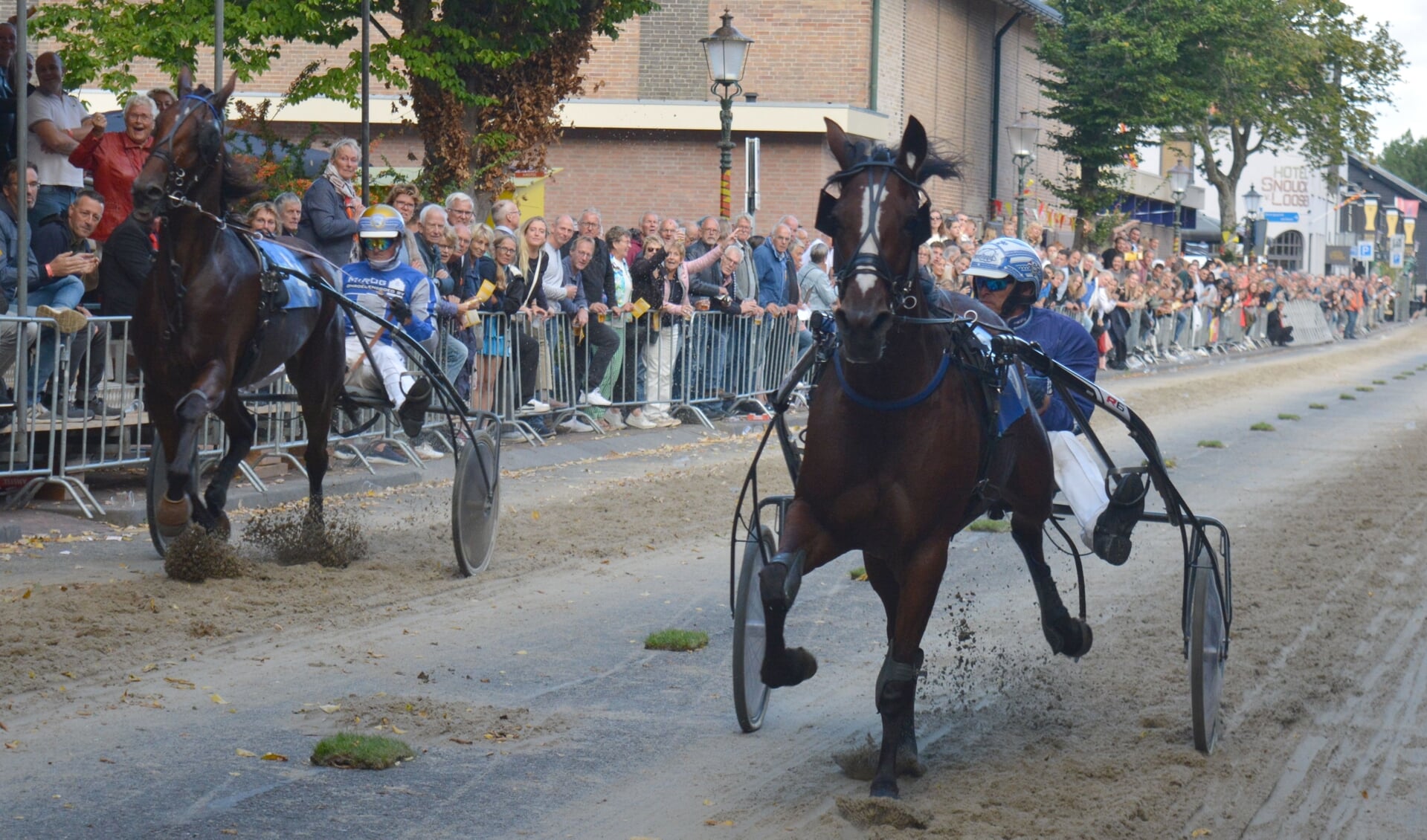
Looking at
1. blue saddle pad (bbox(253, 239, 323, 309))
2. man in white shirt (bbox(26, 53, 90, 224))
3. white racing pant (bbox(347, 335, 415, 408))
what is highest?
man in white shirt (bbox(26, 53, 90, 224))

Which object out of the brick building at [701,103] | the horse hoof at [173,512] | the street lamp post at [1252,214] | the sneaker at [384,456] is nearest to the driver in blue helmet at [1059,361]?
the horse hoof at [173,512]

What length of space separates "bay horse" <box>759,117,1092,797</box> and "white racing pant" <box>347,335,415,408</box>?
479cm

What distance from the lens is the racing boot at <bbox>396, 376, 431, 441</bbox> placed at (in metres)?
9.40

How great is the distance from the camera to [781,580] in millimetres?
4992

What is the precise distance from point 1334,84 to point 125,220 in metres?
57.6

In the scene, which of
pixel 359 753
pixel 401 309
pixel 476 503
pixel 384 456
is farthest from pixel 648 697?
pixel 384 456

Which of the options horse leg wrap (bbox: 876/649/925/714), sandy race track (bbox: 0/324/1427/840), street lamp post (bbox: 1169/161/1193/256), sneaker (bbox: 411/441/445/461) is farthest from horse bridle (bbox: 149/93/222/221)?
street lamp post (bbox: 1169/161/1193/256)

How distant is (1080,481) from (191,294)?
423 cm

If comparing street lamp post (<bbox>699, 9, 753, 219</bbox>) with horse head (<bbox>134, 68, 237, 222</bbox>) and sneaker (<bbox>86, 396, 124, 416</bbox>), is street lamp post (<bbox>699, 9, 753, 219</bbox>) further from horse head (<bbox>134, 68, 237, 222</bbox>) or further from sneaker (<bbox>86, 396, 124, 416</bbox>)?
horse head (<bbox>134, 68, 237, 222</bbox>)

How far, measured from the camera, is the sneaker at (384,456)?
12633 millimetres

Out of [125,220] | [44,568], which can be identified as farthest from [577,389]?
[44,568]

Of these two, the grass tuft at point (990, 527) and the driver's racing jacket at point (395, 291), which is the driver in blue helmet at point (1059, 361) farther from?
the driver's racing jacket at point (395, 291)

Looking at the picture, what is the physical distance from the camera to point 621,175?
31.6 meters

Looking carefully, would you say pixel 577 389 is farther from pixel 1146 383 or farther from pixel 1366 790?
pixel 1146 383
